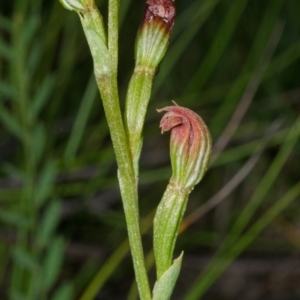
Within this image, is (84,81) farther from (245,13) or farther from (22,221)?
(22,221)

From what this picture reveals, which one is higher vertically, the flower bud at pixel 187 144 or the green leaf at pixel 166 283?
the flower bud at pixel 187 144

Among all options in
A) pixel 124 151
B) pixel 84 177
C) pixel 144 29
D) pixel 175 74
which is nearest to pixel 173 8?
pixel 144 29

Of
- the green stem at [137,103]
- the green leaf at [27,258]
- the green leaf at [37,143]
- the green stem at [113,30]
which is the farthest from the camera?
the green leaf at [37,143]

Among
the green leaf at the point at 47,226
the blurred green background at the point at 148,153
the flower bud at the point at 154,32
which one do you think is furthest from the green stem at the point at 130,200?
the green leaf at the point at 47,226

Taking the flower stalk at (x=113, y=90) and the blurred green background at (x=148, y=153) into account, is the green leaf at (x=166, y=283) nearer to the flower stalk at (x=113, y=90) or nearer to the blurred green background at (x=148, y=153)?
the flower stalk at (x=113, y=90)

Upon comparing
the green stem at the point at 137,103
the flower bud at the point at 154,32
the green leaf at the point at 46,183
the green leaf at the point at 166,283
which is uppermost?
the flower bud at the point at 154,32

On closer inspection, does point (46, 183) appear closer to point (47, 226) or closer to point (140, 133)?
point (47, 226)
